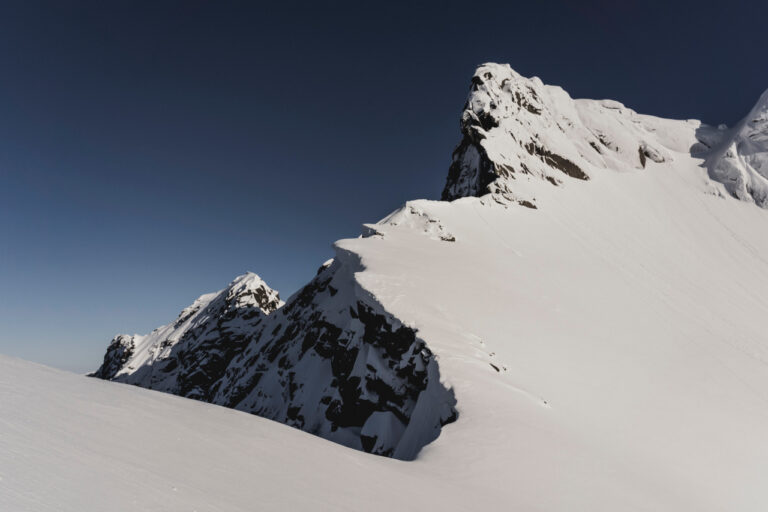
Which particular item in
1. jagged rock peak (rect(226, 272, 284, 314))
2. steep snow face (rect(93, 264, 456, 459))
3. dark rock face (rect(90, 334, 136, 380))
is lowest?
dark rock face (rect(90, 334, 136, 380))

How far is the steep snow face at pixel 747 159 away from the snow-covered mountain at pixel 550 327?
1.17 ft

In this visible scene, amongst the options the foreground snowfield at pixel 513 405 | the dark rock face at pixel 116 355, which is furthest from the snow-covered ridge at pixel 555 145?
the dark rock face at pixel 116 355

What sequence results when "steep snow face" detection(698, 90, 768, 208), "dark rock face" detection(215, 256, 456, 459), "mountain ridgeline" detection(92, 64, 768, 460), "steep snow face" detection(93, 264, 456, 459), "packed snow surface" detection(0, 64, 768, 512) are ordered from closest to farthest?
"packed snow surface" detection(0, 64, 768, 512), "steep snow face" detection(93, 264, 456, 459), "dark rock face" detection(215, 256, 456, 459), "mountain ridgeline" detection(92, 64, 768, 460), "steep snow face" detection(698, 90, 768, 208)

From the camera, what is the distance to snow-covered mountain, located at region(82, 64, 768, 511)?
34.9 feet

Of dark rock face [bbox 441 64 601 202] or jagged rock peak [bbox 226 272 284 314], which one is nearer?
dark rock face [bbox 441 64 601 202]

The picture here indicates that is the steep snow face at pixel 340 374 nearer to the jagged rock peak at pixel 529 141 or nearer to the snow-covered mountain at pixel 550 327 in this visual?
the snow-covered mountain at pixel 550 327

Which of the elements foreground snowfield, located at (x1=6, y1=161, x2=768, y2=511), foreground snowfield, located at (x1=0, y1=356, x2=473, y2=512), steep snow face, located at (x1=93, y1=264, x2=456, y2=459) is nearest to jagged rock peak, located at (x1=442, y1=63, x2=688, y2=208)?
foreground snowfield, located at (x1=6, y1=161, x2=768, y2=511)

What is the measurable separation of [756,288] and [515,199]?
2390 cm

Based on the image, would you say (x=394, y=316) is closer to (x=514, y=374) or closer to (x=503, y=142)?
(x=514, y=374)

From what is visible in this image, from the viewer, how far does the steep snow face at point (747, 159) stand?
168 ft

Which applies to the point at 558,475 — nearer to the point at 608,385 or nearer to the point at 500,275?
the point at 608,385

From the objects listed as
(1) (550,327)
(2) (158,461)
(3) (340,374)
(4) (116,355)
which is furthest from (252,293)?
(2) (158,461)

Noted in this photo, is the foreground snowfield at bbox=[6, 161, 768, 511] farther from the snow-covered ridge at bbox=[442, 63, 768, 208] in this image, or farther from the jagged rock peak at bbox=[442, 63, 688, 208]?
the snow-covered ridge at bbox=[442, 63, 768, 208]

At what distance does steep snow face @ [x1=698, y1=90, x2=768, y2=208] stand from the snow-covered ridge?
0.11m
